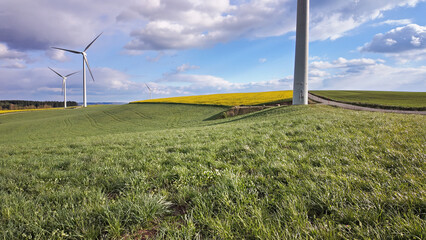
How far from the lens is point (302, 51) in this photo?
94.1 ft

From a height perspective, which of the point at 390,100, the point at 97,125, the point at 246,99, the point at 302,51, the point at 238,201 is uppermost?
the point at 302,51

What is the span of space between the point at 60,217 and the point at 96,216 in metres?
0.46

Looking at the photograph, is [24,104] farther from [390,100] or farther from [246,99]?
[390,100]

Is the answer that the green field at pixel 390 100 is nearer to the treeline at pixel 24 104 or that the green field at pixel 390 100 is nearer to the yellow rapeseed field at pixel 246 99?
the yellow rapeseed field at pixel 246 99

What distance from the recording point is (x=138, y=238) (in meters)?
2.37

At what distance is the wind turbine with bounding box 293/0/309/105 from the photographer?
93.6 feet

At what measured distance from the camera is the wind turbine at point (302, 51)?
2852cm

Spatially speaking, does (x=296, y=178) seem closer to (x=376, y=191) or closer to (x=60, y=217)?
(x=376, y=191)

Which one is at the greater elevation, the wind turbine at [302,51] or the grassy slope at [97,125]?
the wind turbine at [302,51]

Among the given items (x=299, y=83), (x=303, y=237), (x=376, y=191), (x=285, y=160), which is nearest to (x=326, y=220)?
(x=303, y=237)

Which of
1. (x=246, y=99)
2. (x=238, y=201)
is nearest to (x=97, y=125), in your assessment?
(x=246, y=99)

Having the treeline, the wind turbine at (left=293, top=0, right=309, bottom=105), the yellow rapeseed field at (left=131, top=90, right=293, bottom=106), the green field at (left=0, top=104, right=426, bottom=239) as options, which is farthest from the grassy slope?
the treeline

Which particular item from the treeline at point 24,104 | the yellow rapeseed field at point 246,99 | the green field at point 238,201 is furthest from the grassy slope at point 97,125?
the treeline at point 24,104

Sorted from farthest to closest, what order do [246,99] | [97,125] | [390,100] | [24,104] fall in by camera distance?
[24,104] → [246,99] → [390,100] → [97,125]
